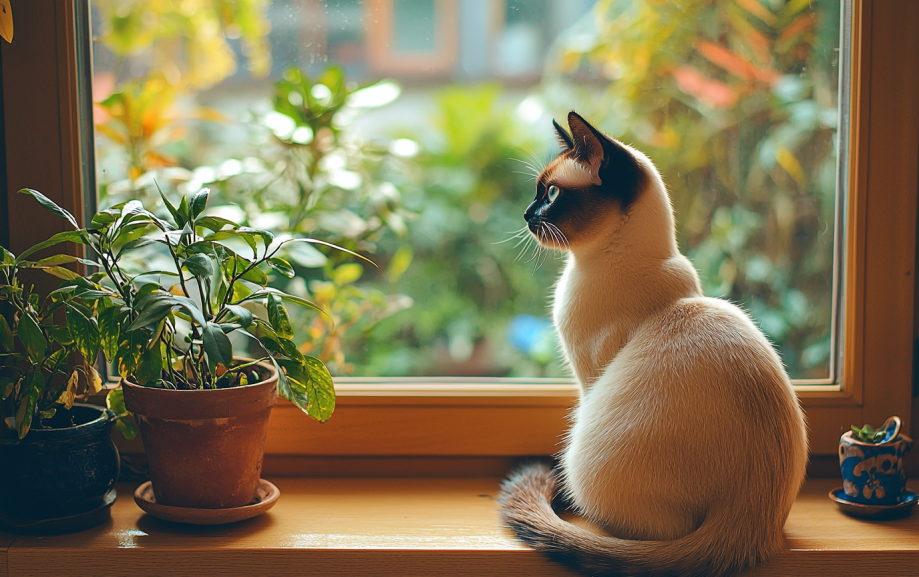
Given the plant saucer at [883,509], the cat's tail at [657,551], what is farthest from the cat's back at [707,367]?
the plant saucer at [883,509]

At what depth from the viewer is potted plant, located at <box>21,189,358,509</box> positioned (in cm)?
79

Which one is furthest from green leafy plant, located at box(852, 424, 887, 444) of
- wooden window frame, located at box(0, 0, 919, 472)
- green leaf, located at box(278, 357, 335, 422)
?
green leaf, located at box(278, 357, 335, 422)

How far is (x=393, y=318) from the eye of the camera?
5.55ft

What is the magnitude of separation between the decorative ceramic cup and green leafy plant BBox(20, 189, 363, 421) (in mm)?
747

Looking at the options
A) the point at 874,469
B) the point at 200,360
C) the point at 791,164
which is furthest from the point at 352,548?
the point at 791,164

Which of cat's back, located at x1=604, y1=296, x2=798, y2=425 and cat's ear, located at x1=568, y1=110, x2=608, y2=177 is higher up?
cat's ear, located at x1=568, y1=110, x2=608, y2=177

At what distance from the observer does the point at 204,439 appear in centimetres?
85

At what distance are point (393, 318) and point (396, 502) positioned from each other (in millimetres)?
712

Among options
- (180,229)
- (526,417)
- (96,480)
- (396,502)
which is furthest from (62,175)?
(526,417)

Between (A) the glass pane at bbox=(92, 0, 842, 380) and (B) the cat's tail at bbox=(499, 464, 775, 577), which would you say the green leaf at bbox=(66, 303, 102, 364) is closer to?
(A) the glass pane at bbox=(92, 0, 842, 380)

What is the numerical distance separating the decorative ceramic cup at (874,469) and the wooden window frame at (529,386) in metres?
0.13

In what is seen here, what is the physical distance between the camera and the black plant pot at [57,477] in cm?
85

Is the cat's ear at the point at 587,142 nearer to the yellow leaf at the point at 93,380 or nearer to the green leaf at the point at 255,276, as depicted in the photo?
the green leaf at the point at 255,276

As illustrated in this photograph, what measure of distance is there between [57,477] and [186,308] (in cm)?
34
